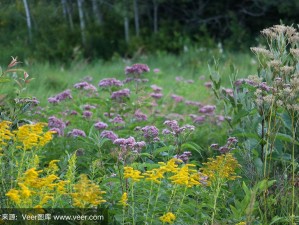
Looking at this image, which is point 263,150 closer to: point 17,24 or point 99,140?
point 99,140

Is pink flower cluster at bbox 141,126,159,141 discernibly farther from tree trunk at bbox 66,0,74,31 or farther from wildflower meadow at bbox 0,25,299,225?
tree trunk at bbox 66,0,74,31

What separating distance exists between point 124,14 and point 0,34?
2.93 metres

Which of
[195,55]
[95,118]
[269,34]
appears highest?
[269,34]

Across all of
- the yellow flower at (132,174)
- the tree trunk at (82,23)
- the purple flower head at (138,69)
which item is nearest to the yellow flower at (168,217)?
the yellow flower at (132,174)

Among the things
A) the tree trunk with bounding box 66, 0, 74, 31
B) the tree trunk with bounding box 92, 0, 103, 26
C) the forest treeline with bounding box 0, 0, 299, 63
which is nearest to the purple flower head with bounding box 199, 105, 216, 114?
the forest treeline with bounding box 0, 0, 299, 63

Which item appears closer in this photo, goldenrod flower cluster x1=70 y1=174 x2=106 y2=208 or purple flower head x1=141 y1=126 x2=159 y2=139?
goldenrod flower cluster x1=70 y1=174 x2=106 y2=208

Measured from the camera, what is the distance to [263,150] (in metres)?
4.68

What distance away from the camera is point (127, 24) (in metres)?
16.8

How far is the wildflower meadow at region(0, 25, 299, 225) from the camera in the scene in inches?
142

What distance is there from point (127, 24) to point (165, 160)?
482 inches

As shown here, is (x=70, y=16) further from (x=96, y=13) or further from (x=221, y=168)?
(x=221, y=168)

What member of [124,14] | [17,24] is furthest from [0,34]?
[124,14]

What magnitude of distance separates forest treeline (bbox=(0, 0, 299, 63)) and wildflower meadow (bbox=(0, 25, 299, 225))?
908 centimetres

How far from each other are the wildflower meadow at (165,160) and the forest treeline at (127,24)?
908 centimetres
